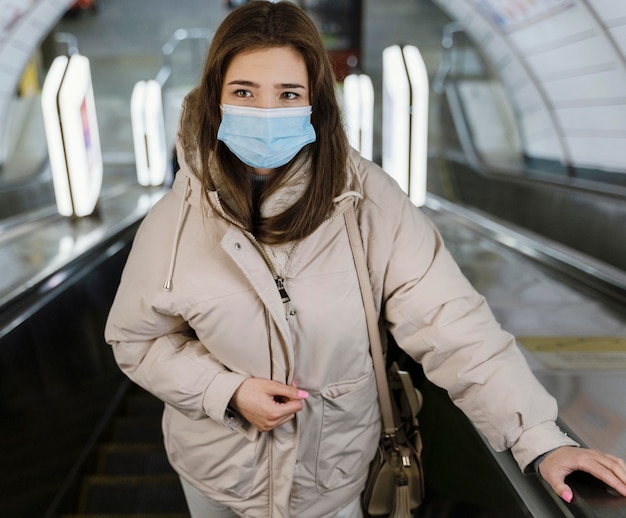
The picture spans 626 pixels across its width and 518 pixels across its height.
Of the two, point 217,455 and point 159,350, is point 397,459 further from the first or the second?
point 159,350

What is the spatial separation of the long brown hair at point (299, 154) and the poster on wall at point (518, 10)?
6.10 meters

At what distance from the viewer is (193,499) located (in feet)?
5.37

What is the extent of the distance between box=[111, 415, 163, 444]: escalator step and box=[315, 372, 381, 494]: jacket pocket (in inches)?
82.6

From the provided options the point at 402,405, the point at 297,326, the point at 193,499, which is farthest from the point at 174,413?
the point at 402,405

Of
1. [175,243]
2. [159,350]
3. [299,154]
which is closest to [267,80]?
[299,154]

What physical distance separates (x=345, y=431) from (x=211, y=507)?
486 mm

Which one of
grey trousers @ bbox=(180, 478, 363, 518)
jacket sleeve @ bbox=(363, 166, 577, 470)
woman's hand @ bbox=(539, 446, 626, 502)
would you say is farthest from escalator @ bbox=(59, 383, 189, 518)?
woman's hand @ bbox=(539, 446, 626, 502)

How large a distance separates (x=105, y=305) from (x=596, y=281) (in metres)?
A: 2.96

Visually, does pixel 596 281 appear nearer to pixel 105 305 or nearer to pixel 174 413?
pixel 174 413

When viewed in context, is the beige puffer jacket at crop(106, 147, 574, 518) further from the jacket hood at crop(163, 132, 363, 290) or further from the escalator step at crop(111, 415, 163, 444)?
the escalator step at crop(111, 415, 163, 444)

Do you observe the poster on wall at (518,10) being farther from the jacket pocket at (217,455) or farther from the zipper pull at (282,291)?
the jacket pocket at (217,455)

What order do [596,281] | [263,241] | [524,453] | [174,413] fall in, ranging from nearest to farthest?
[524,453], [263,241], [174,413], [596,281]

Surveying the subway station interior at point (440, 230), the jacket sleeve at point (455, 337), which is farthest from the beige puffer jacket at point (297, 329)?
the subway station interior at point (440, 230)

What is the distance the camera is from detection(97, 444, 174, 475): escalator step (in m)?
3.02
